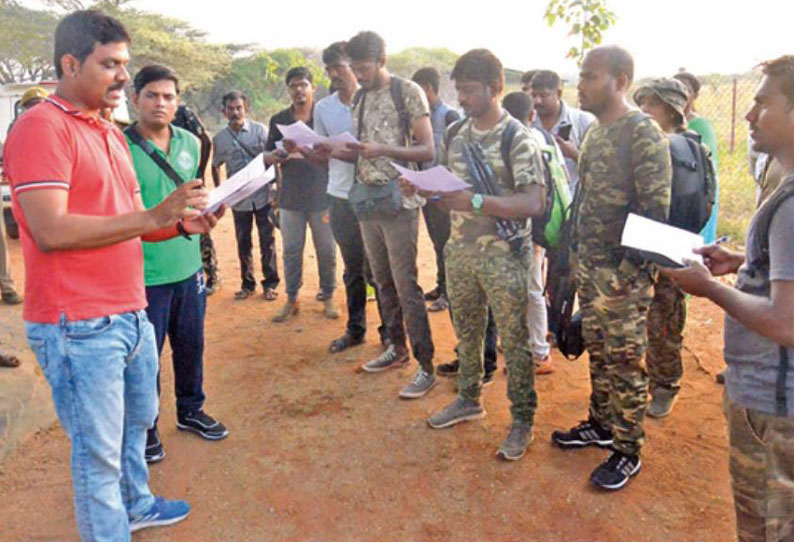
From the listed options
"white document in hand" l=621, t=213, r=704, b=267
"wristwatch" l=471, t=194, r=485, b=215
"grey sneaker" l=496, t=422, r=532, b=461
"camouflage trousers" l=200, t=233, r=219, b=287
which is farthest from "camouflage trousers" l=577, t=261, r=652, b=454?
"camouflage trousers" l=200, t=233, r=219, b=287

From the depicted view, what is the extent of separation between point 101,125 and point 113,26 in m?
0.34

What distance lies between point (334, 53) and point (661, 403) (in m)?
3.21

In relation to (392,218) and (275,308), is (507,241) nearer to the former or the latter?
(392,218)

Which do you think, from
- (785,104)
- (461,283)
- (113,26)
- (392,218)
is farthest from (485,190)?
(113,26)

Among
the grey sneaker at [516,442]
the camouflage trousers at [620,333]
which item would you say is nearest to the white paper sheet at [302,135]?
the camouflage trousers at [620,333]

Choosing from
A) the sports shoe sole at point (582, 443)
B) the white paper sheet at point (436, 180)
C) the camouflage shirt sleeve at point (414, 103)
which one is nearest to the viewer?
the white paper sheet at point (436, 180)

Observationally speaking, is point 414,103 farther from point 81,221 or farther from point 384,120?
point 81,221

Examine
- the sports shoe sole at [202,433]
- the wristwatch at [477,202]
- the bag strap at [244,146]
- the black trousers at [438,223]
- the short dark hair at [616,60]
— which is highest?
the short dark hair at [616,60]

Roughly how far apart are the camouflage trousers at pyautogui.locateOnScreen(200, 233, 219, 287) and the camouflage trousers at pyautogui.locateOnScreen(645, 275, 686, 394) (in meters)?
4.28

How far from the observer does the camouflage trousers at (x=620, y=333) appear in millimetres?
3080

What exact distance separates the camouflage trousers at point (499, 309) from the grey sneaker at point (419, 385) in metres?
0.63

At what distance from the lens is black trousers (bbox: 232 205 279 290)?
650 centimetres

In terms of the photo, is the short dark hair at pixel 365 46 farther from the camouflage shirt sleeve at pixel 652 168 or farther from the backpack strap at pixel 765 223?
the backpack strap at pixel 765 223

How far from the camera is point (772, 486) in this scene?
1.94m
